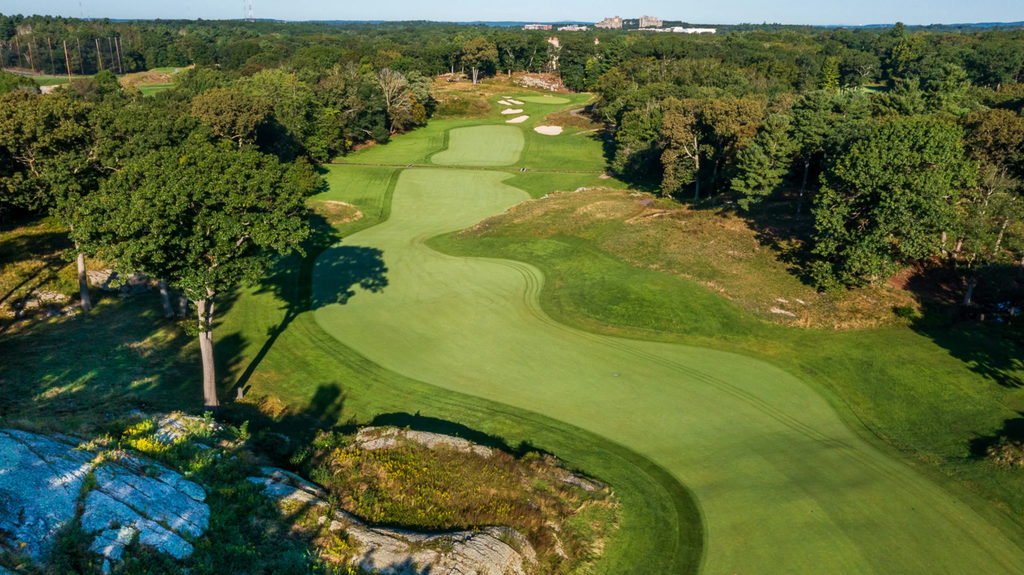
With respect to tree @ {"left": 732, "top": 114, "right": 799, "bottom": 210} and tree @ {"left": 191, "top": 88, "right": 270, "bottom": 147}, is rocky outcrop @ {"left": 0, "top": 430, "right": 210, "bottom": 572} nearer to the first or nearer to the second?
tree @ {"left": 732, "top": 114, "right": 799, "bottom": 210}

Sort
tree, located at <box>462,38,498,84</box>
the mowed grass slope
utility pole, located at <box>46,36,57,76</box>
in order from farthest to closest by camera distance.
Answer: utility pole, located at <box>46,36,57,76</box> → tree, located at <box>462,38,498,84</box> → the mowed grass slope

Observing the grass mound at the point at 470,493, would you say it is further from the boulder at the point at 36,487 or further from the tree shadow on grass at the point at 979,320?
the tree shadow on grass at the point at 979,320

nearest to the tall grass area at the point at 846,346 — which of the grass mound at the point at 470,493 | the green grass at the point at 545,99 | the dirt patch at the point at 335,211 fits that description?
the dirt patch at the point at 335,211

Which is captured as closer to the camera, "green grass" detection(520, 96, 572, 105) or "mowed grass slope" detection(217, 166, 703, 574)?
"mowed grass slope" detection(217, 166, 703, 574)

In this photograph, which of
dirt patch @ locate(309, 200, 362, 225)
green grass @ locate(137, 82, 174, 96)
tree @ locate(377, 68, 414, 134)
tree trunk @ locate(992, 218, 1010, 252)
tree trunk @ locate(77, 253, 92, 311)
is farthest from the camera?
green grass @ locate(137, 82, 174, 96)

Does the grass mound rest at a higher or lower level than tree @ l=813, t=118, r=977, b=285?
lower

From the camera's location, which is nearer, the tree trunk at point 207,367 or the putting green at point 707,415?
the putting green at point 707,415

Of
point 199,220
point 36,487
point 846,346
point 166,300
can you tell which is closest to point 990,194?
point 846,346

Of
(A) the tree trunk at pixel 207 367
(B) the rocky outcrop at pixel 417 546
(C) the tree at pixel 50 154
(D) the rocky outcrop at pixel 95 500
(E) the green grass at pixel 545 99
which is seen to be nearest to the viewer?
(D) the rocky outcrop at pixel 95 500

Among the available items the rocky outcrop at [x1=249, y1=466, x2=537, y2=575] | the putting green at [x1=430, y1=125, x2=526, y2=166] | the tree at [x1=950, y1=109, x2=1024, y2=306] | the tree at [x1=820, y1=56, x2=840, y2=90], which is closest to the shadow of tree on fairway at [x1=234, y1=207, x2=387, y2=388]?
the rocky outcrop at [x1=249, y1=466, x2=537, y2=575]
